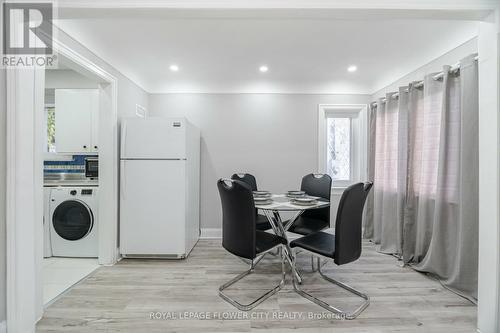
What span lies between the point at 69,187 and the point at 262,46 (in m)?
2.81

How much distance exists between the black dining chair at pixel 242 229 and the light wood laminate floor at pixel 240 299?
0.27 ft

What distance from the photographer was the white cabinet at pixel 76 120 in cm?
305

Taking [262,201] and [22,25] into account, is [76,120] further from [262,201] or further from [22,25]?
[262,201]

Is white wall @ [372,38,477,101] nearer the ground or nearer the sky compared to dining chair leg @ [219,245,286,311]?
nearer the sky

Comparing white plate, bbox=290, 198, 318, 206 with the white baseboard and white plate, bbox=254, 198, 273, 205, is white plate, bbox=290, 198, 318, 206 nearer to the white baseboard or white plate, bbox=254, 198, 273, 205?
white plate, bbox=254, 198, 273, 205

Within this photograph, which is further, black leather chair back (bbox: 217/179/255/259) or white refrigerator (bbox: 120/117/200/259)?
white refrigerator (bbox: 120/117/200/259)

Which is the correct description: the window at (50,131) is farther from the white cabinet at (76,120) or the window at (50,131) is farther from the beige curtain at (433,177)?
the beige curtain at (433,177)

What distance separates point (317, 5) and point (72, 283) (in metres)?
3.13

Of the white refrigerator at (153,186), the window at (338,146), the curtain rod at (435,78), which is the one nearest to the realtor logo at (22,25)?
the white refrigerator at (153,186)

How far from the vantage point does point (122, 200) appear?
2717 mm

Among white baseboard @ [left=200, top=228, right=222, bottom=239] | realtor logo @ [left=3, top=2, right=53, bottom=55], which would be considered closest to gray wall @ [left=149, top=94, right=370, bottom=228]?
white baseboard @ [left=200, top=228, right=222, bottom=239]

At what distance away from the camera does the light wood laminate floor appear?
5.52ft

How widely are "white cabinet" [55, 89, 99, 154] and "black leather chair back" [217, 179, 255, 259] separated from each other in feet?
7.47

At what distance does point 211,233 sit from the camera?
361 centimetres
